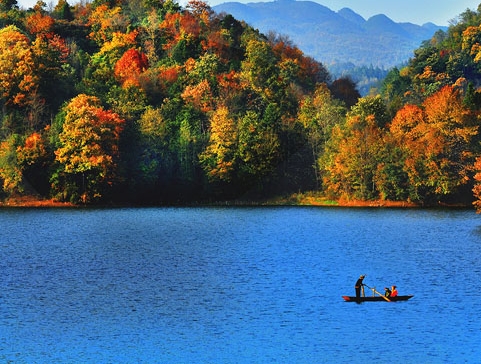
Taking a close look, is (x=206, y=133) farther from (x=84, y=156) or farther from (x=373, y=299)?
(x=373, y=299)

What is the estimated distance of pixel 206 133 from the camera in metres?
120

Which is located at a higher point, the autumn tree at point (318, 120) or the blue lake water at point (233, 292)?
the autumn tree at point (318, 120)

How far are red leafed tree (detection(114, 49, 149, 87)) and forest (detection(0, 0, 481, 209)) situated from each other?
0.33 metres

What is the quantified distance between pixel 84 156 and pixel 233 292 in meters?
62.7

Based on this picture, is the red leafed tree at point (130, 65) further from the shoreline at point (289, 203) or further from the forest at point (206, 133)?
the shoreline at point (289, 203)

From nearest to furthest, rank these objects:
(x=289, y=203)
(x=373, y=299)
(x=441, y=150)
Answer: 1. (x=373, y=299)
2. (x=441, y=150)
3. (x=289, y=203)

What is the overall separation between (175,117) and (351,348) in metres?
88.9

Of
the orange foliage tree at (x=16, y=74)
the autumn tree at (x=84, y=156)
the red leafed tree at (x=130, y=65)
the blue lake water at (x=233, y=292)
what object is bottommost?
the blue lake water at (x=233, y=292)

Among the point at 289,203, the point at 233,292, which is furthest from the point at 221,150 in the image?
the point at 233,292

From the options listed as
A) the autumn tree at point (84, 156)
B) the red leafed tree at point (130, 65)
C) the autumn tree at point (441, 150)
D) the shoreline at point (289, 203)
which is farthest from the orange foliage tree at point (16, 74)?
the autumn tree at point (441, 150)

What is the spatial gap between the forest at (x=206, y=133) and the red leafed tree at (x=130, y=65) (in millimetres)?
327

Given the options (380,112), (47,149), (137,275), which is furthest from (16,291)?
(380,112)

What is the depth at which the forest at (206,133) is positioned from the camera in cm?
10675

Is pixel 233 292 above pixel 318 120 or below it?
below
